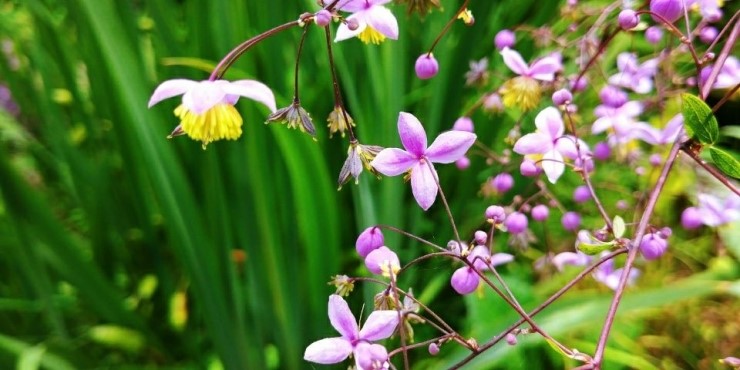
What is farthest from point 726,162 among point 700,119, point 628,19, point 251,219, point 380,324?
point 251,219

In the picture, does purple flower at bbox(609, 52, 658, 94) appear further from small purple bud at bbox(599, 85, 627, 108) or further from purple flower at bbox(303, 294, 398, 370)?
purple flower at bbox(303, 294, 398, 370)

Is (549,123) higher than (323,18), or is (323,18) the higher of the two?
(323,18)

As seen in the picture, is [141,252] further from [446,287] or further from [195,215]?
[446,287]

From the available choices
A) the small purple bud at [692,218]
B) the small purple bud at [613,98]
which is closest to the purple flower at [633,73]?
the small purple bud at [613,98]

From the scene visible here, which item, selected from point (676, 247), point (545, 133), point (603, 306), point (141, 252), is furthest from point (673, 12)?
point (141, 252)

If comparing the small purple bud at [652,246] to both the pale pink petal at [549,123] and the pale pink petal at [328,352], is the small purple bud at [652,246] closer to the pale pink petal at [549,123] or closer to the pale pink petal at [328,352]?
the pale pink petal at [549,123]

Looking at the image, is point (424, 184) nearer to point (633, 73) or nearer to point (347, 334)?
point (347, 334)
